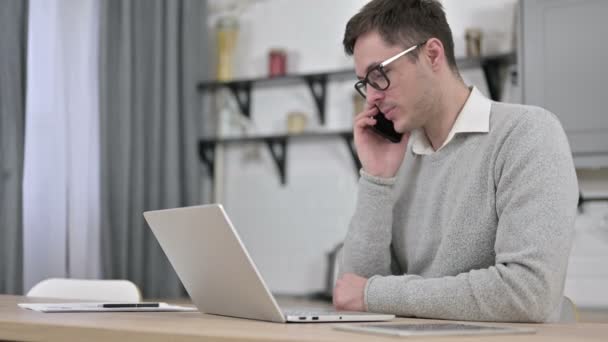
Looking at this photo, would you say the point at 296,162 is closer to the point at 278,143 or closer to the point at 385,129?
the point at 278,143

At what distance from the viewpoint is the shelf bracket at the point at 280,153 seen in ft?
11.4

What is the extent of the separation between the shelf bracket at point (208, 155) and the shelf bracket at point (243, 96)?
23 cm

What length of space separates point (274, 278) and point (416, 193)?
6.51ft

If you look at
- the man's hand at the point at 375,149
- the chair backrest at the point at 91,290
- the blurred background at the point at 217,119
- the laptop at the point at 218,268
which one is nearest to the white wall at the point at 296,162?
the blurred background at the point at 217,119

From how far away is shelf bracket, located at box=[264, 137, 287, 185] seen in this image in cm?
349

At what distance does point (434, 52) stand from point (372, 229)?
40 cm

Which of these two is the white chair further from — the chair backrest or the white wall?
the white wall

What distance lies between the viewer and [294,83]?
3.51 meters

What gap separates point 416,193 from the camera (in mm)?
1601

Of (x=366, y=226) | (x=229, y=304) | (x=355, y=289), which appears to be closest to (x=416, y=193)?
(x=366, y=226)

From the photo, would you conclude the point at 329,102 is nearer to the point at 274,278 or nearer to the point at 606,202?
the point at 274,278

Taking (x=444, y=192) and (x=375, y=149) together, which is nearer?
(x=444, y=192)

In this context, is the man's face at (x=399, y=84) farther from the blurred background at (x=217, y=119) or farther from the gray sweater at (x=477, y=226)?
the blurred background at (x=217, y=119)

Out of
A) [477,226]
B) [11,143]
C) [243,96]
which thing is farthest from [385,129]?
[243,96]
